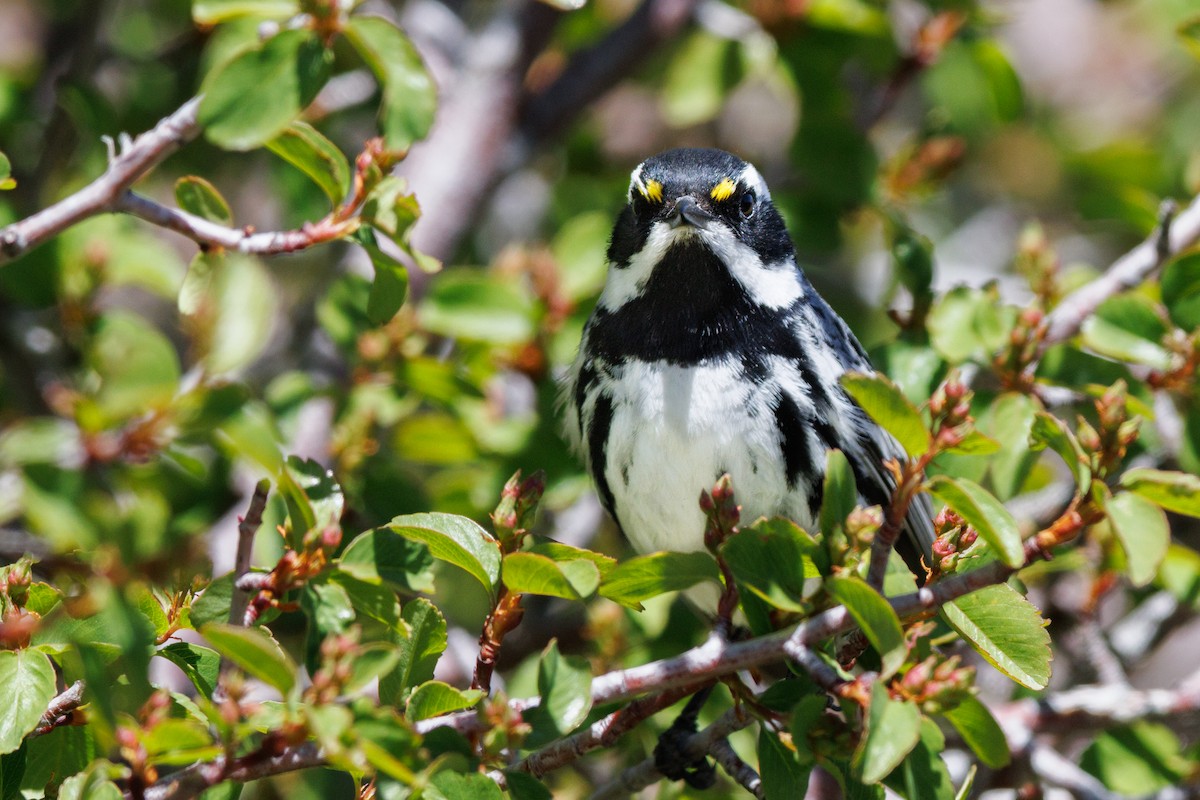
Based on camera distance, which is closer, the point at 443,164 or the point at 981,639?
the point at 981,639

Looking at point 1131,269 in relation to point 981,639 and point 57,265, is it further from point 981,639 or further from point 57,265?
point 57,265

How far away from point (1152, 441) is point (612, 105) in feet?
12.1

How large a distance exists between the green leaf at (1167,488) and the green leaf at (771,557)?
0.54 metres

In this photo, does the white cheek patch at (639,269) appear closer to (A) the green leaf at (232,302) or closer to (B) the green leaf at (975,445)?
(A) the green leaf at (232,302)

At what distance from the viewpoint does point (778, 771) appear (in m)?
2.29

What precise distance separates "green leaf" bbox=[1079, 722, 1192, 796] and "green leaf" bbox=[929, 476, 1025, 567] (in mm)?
1640

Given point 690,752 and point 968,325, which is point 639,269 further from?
point 690,752

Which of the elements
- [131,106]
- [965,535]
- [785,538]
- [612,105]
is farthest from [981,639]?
[612,105]

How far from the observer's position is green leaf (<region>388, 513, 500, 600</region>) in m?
2.26

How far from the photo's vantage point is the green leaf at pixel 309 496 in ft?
7.19

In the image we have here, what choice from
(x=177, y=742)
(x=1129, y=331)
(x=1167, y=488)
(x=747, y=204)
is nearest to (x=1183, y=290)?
(x=1129, y=331)

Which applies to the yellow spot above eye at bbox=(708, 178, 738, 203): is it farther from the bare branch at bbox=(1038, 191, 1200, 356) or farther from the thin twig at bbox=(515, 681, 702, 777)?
the thin twig at bbox=(515, 681, 702, 777)

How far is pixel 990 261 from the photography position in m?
6.18

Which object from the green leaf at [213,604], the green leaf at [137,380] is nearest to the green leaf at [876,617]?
the green leaf at [213,604]
